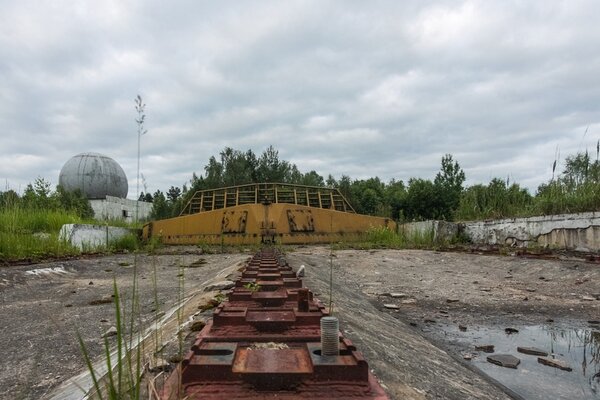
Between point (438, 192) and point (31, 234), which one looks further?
point (438, 192)

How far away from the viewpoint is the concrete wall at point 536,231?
6309 mm

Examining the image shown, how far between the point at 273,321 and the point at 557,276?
4.87m

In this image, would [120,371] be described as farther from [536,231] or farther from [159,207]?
[159,207]

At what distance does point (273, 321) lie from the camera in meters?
1.71

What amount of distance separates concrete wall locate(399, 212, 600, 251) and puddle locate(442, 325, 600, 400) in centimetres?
371

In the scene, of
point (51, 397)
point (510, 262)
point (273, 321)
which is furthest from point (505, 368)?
point (510, 262)

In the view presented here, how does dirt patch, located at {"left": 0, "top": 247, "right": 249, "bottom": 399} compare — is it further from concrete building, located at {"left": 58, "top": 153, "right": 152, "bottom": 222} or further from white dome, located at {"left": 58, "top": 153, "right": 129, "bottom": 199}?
white dome, located at {"left": 58, "top": 153, "right": 129, "bottom": 199}

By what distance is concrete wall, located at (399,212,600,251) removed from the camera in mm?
6309

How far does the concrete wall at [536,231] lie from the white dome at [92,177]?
3175 cm

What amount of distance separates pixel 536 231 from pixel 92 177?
35.3 metres

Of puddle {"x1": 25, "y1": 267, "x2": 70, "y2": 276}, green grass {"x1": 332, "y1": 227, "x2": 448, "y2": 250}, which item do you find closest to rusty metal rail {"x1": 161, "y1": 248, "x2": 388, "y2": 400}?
puddle {"x1": 25, "y1": 267, "x2": 70, "y2": 276}

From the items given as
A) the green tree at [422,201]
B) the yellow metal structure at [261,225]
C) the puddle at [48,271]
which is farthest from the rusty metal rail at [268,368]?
the green tree at [422,201]

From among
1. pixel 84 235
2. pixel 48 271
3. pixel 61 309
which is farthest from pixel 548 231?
pixel 84 235

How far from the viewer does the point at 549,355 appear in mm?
2568
